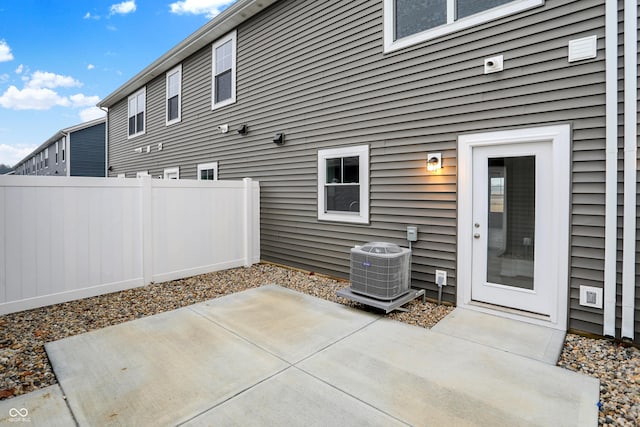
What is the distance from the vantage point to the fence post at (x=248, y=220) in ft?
20.9

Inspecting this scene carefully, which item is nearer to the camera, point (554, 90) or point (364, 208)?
point (554, 90)

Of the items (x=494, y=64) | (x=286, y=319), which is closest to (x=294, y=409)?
(x=286, y=319)

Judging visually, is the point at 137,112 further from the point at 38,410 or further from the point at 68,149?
the point at 38,410

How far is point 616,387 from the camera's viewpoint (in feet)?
7.75

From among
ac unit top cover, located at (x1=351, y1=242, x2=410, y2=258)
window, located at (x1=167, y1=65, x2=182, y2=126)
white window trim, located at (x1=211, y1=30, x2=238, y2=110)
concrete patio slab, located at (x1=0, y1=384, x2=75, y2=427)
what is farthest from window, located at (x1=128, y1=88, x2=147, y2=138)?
concrete patio slab, located at (x1=0, y1=384, x2=75, y2=427)

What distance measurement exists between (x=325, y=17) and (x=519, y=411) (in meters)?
5.89

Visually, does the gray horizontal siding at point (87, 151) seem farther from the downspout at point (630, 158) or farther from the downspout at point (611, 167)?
the downspout at point (630, 158)

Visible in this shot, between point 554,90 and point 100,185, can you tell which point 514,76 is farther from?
point 100,185

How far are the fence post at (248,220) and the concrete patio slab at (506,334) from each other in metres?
3.99

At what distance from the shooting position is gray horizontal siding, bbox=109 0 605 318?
3.24 metres

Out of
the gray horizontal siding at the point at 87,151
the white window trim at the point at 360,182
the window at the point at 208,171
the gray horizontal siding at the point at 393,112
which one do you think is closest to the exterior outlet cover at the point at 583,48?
the gray horizontal siding at the point at 393,112

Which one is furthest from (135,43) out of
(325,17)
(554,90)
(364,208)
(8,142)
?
(8,142)

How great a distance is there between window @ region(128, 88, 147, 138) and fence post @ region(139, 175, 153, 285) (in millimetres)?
7703

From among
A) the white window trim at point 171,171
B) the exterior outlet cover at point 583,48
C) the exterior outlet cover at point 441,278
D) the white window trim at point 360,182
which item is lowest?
the exterior outlet cover at point 441,278
